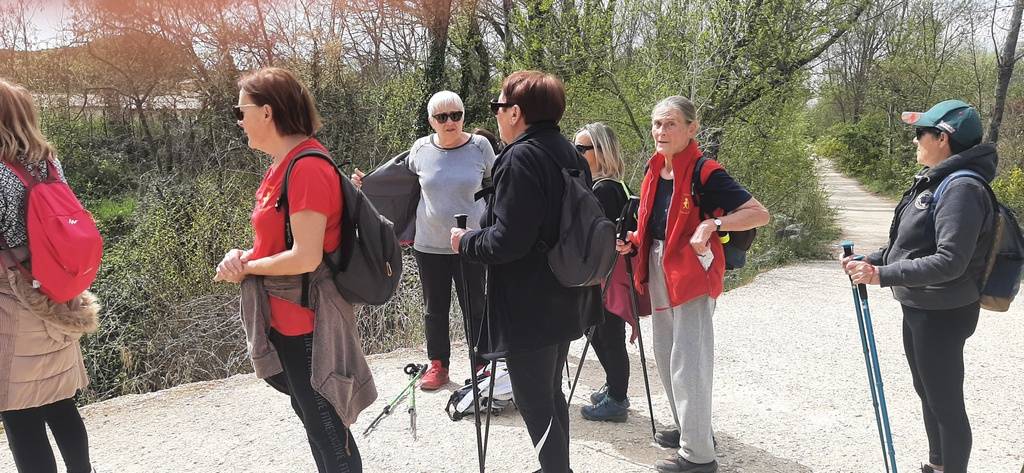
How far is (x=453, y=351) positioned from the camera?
5422 millimetres

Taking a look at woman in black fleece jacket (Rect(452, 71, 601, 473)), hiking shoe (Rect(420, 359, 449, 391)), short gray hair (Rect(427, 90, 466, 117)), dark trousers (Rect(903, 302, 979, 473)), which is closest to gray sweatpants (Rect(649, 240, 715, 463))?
woman in black fleece jacket (Rect(452, 71, 601, 473))

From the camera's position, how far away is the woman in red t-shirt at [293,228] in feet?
7.19

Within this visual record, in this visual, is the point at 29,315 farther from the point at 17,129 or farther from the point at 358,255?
the point at 358,255

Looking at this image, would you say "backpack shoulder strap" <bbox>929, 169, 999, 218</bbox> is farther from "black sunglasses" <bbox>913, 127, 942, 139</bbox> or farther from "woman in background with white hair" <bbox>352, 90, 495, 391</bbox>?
"woman in background with white hair" <bbox>352, 90, 495, 391</bbox>

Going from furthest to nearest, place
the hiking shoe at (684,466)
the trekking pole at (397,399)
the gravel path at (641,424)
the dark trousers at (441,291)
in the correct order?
the dark trousers at (441,291) → the trekking pole at (397,399) → the gravel path at (641,424) → the hiking shoe at (684,466)

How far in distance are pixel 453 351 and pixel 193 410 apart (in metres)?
1.92

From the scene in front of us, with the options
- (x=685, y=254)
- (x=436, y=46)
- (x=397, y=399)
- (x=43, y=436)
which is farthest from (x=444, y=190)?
(x=436, y=46)

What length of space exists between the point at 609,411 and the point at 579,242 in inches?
73.8

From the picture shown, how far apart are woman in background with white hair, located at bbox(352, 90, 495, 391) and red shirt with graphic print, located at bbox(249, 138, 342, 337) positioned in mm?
1661

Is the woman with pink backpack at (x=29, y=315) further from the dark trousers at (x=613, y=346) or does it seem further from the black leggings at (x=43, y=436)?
the dark trousers at (x=613, y=346)

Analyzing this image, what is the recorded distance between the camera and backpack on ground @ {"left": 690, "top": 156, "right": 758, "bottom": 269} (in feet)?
9.68

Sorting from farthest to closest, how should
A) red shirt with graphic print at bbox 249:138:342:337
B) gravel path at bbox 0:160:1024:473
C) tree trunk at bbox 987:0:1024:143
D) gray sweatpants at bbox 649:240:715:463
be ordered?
tree trunk at bbox 987:0:1024:143, gravel path at bbox 0:160:1024:473, gray sweatpants at bbox 649:240:715:463, red shirt with graphic print at bbox 249:138:342:337

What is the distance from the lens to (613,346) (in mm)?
3787

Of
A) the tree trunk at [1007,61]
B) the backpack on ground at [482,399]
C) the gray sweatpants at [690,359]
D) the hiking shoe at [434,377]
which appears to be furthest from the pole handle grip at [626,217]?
the tree trunk at [1007,61]
